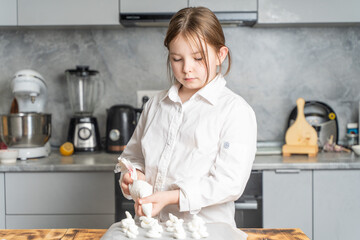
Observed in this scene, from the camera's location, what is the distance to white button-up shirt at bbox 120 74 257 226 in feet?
3.62

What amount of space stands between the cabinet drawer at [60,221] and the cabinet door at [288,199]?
2.36ft

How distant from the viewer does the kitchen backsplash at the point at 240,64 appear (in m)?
2.47

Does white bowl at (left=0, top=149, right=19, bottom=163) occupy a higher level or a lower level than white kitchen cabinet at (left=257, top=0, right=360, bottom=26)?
lower

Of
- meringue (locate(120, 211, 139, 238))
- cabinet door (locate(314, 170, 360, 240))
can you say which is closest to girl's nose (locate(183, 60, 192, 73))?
meringue (locate(120, 211, 139, 238))

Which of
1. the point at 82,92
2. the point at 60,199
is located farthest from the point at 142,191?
the point at 82,92

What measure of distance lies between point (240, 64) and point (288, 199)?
869 millimetres

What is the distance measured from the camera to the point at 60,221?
2.02 m

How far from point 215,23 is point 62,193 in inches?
47.0

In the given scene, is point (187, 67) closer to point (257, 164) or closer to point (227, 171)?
point (227, 171)

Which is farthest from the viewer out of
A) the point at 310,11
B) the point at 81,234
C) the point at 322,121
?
the point at 322,121

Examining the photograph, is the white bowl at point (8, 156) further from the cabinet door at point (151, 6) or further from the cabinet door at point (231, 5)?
the cabinet door at point (231, 5)

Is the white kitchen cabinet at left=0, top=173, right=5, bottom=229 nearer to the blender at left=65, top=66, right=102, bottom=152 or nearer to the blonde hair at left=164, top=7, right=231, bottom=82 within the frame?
the blender at left=65, top=66, right=102, bottom=152

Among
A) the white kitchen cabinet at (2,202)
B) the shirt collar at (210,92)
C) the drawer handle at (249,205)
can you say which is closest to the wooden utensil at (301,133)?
the drawer handle at (249,205)

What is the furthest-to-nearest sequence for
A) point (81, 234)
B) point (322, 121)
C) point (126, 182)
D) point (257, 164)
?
1. point (322, 121)
2. point (257, 164)
3. point (126, 182)
4. point (81, 234)
